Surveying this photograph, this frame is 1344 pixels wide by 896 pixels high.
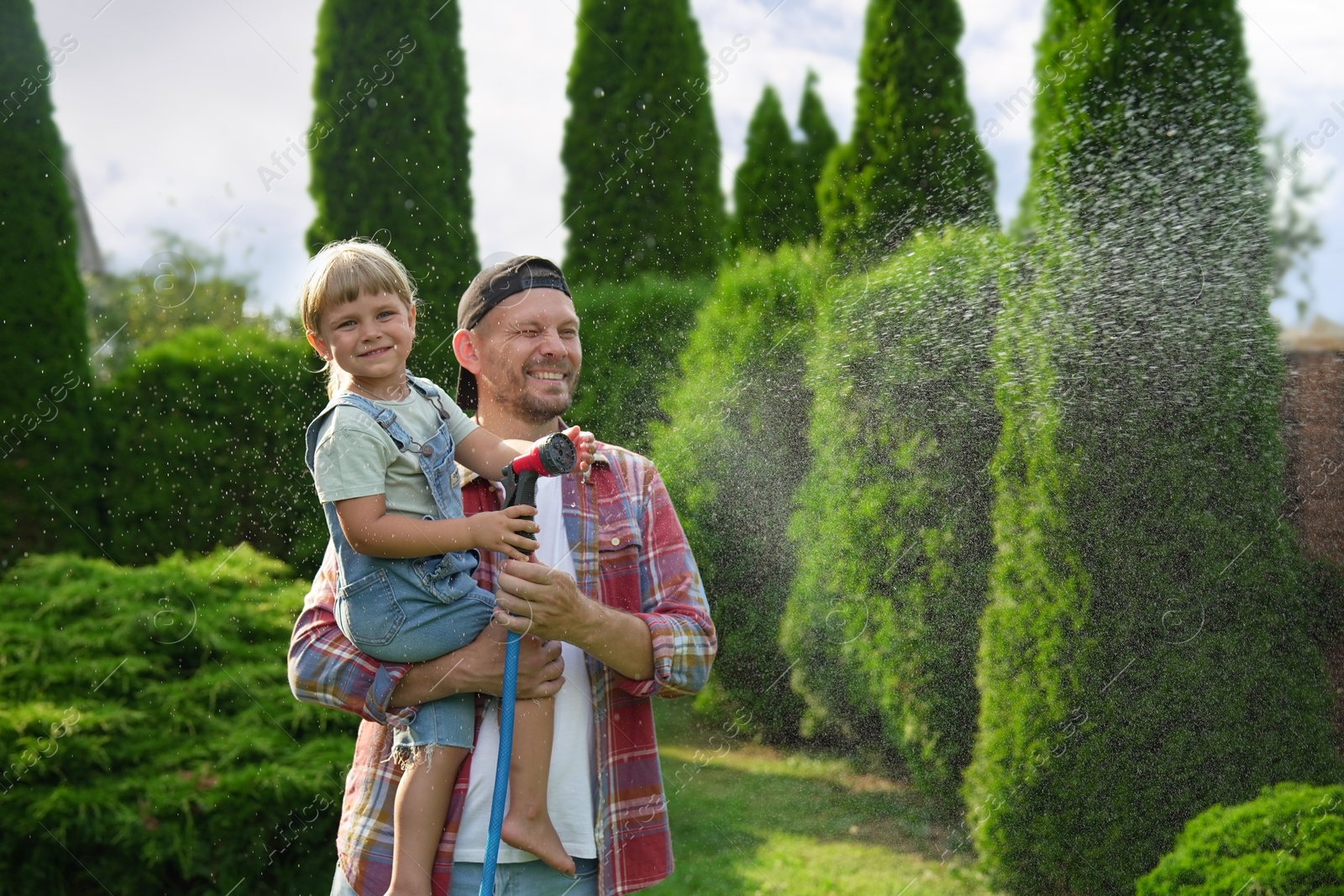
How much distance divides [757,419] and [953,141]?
2.40m

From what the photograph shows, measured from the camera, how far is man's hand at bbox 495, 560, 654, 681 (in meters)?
1.67

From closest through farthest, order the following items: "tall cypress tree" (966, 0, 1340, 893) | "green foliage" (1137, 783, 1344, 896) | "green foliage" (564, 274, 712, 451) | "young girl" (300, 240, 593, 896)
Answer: "young girl" (300, 240, 593, 896), "green foliage" (1137, 783, 1344, 896), "tall cypress tree" (966, 0, 1340, 893), "green foliage" (564, 274, 712, 451)

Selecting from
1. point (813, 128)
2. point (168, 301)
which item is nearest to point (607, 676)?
point (813, 128)

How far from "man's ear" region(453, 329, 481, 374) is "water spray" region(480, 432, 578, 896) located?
1.76 feet

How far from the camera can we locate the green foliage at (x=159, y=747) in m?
3.36

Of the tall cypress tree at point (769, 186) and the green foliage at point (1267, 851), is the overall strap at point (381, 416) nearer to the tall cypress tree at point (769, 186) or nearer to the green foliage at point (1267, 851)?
the green foliage at point (1267, 851)

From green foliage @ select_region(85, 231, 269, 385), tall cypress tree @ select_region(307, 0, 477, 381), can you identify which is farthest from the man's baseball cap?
green foliage @ select_region(85, 231, 269, 385)

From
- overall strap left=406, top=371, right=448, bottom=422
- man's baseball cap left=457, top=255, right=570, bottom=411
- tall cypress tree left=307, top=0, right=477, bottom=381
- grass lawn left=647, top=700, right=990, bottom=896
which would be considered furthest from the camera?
tall cypress tree left=307, top=0, right=477, bottom=381

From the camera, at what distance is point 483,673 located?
5.73 ft

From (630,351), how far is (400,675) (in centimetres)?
507

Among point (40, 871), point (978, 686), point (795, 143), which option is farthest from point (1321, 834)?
point (795, 143)

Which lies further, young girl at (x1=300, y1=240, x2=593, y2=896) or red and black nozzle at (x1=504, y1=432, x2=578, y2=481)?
young girl at (x1=300, y1=240, x2=593, y2=896)

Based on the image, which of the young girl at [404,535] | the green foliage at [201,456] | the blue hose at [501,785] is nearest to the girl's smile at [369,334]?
the young girl at [404,535]

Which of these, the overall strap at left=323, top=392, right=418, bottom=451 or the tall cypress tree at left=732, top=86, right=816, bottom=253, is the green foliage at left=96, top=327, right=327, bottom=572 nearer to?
the tall cypress tree at left=732, top=86, right=816, bottom=253
